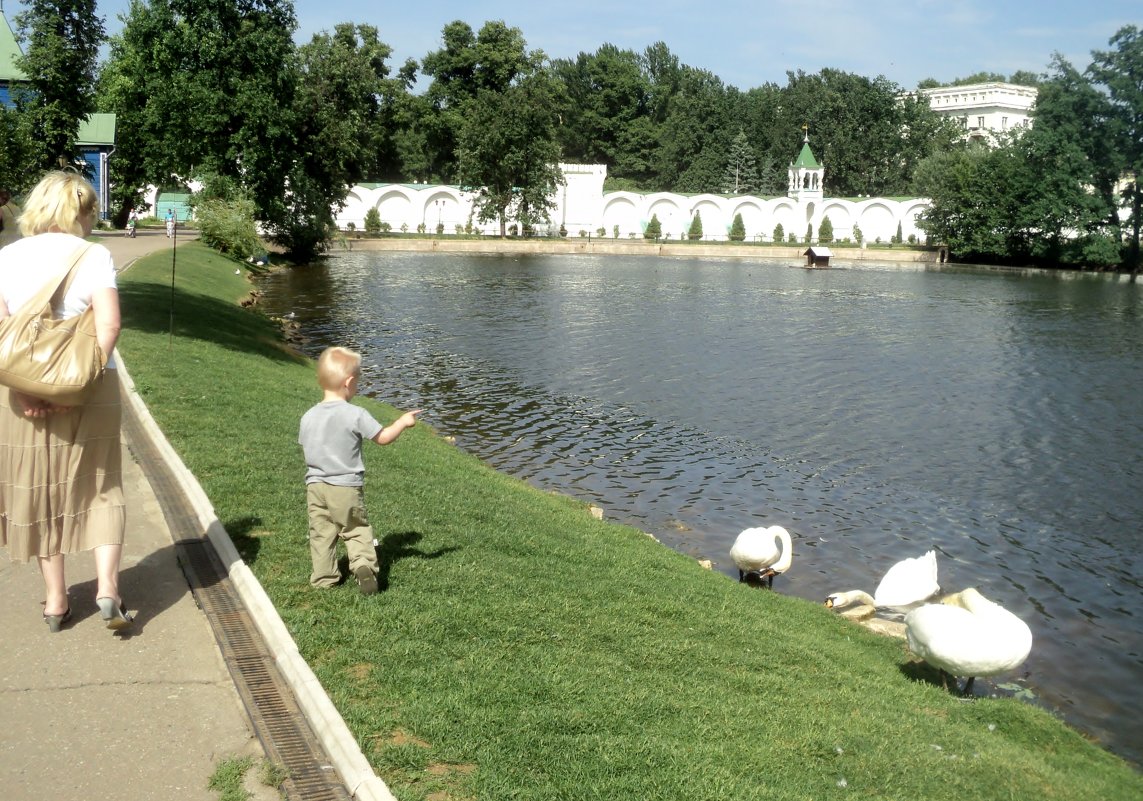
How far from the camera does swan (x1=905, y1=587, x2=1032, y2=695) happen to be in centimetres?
731

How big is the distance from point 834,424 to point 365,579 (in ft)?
47.0

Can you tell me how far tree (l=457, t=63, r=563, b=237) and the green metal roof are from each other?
2978 cm

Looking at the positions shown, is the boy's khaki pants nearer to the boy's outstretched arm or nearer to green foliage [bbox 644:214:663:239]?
the boy's outstretched arm

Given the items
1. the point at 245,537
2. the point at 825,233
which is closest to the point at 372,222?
the point at 825,233

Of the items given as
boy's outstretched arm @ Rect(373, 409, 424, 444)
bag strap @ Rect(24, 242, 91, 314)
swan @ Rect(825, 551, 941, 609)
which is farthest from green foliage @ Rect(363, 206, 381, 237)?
bag strap @ Rect(24, 242, 91, 314)

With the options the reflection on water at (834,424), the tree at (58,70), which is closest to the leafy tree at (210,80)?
the tree at (58,70)

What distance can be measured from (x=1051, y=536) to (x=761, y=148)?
342 feet

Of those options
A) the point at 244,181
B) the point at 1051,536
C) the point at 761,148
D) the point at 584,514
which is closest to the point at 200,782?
the point at 584,514

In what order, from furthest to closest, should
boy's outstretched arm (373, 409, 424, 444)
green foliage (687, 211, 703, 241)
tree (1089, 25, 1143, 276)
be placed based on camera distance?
green foliage (687, 211, 703, 241), tree (1089, 25, 1143, 276), boy's outstretched arm (373, 409, 424, 444)

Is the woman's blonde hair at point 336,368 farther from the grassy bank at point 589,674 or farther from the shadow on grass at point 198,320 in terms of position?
the shadow on grass at point 198,320

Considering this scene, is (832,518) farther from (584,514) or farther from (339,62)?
(339,62)

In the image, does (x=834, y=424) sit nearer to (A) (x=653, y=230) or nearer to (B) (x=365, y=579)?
(B) (x=365, y=579)

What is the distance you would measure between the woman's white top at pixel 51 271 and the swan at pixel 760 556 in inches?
276

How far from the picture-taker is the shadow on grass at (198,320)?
17922 mm
